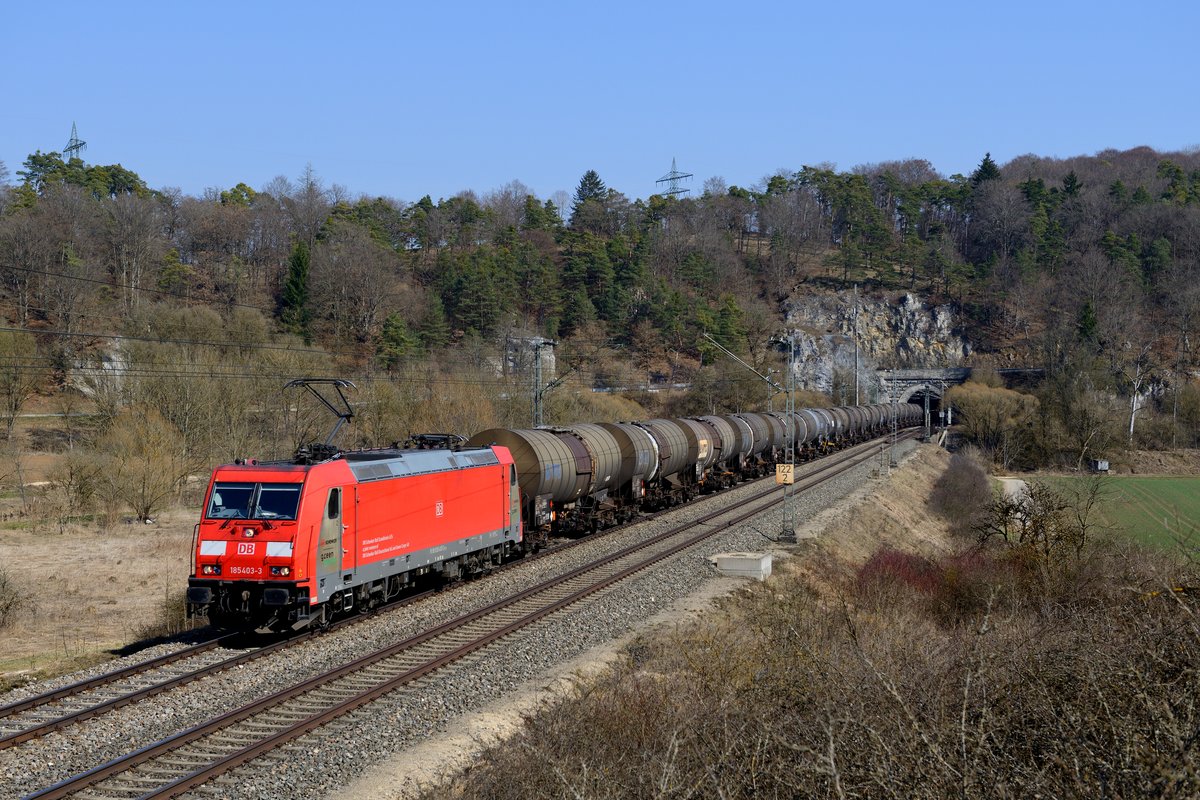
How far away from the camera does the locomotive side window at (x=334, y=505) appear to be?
1738 cm

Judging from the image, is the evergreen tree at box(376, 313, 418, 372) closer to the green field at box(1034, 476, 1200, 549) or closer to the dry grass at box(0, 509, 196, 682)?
the dry grass at box(0, 509, 196, 682)

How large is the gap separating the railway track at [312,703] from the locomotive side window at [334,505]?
2.54 m

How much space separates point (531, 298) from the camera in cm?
11650

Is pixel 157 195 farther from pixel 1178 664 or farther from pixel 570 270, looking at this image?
pixel 1178 664

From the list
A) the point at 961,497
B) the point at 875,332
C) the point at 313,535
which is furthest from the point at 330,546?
the point at 875,332

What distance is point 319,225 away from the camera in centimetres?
12525

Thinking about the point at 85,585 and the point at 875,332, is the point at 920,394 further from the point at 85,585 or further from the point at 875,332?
the point at 85,585

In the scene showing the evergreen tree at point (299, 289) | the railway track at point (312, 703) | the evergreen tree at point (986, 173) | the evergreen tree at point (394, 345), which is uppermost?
the evergreen tree at point (986, 173)

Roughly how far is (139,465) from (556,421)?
1060 inches

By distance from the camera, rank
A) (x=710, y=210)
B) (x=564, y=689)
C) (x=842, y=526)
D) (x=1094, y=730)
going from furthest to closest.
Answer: (x=710, y=210)
(x=842, y=526)
(x=564, y=689)
(x=1094, y=730)

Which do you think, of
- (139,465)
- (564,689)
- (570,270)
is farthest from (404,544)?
(570,270)

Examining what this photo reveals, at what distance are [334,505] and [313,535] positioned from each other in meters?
0.78

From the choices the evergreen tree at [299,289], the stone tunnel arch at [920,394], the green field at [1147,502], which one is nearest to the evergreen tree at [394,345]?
the evergreen tree at [299,289]

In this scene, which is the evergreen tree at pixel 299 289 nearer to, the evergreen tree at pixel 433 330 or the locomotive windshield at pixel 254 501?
the evergreen tree at pixel 433 330
